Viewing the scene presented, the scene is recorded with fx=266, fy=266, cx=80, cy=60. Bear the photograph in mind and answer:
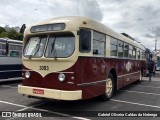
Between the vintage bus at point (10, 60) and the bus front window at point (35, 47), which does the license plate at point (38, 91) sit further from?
the vintage bus at point (10, 60)

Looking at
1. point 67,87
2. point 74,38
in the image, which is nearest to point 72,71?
point 67,87

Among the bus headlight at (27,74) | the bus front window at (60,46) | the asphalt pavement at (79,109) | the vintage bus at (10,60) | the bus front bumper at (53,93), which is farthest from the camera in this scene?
the vintage bus at (10,60)

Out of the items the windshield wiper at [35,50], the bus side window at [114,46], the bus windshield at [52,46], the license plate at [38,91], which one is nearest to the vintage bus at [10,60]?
the bus windshield at [52,46]

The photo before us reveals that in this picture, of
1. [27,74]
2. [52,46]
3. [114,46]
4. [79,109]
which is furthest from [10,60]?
[79,109]

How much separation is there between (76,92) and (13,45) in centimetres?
939

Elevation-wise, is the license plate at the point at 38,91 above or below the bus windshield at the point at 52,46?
below

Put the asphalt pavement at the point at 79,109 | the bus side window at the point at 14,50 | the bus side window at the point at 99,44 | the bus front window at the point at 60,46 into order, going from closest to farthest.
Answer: the asphalt pavement at the point at 79,109 < the bus front window at the point at 60,46 < the bus side window at the point at 99,44 < the bus side window at the point at 14,50

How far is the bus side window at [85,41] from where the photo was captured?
8153mm

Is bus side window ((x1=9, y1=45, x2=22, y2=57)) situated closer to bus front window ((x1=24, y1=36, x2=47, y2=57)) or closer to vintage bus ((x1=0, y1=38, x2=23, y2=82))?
vintage bus ((x1=0, y1=38, x2=23, y2=82))

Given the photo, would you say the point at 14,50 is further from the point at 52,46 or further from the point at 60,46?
the point at 60,46

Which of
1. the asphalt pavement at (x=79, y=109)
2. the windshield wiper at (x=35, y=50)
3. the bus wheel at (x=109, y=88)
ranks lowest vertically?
the asphalt pavement at (x=79, y=109)

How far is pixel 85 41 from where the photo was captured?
8.29 m

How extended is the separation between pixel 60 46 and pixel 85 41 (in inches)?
31.3

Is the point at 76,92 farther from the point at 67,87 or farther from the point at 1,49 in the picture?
the point at 1,49
